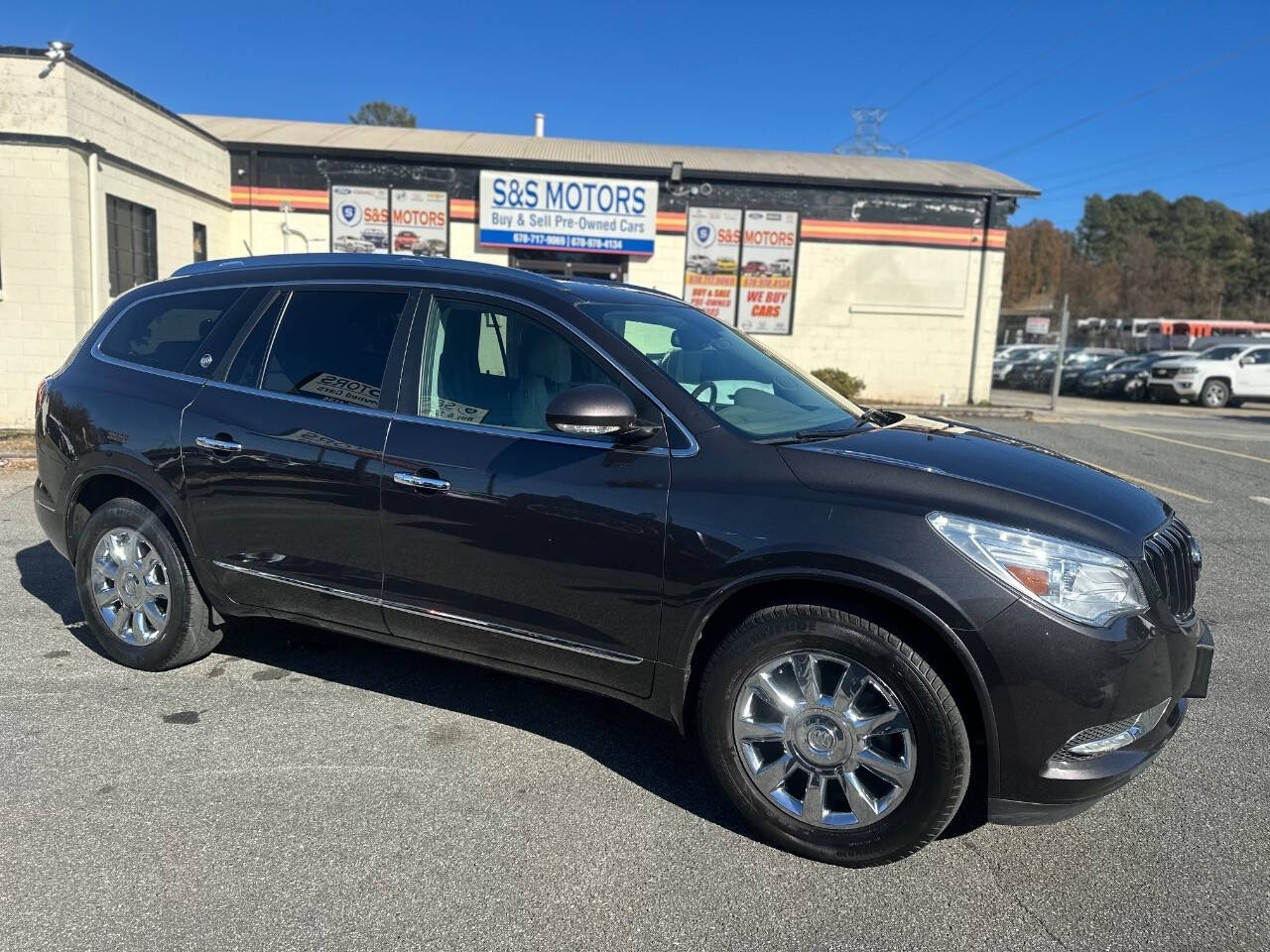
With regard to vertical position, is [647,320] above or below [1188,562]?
above

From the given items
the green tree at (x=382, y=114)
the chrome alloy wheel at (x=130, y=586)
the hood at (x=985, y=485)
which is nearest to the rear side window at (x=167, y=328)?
the chrome alloy wheel at (x=130, y=586)

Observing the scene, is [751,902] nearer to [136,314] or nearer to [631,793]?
[631,793]

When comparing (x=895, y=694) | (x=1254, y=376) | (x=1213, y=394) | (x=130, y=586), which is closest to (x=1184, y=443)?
(x=1213, y=394)

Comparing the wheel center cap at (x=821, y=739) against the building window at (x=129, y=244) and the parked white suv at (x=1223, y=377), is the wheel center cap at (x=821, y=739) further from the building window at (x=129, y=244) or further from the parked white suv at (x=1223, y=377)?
the parked white suv at (x=1223, y=377)

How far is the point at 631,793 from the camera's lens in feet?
10.6

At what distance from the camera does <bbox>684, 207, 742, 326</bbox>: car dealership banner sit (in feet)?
59.1

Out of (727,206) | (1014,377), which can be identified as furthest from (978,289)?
(1014,377)

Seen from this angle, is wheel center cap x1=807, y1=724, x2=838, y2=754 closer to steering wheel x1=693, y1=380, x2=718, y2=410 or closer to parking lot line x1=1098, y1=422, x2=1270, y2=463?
steering wheel x1=693, y1=380, x2=718, y2=410

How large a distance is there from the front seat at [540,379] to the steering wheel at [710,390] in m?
0.48

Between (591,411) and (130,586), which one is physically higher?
(591,411)

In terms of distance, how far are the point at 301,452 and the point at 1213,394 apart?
2689cm

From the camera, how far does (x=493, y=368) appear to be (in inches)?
135

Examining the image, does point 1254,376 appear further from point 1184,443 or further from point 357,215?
point 357,215

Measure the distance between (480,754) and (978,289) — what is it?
17.5 m
